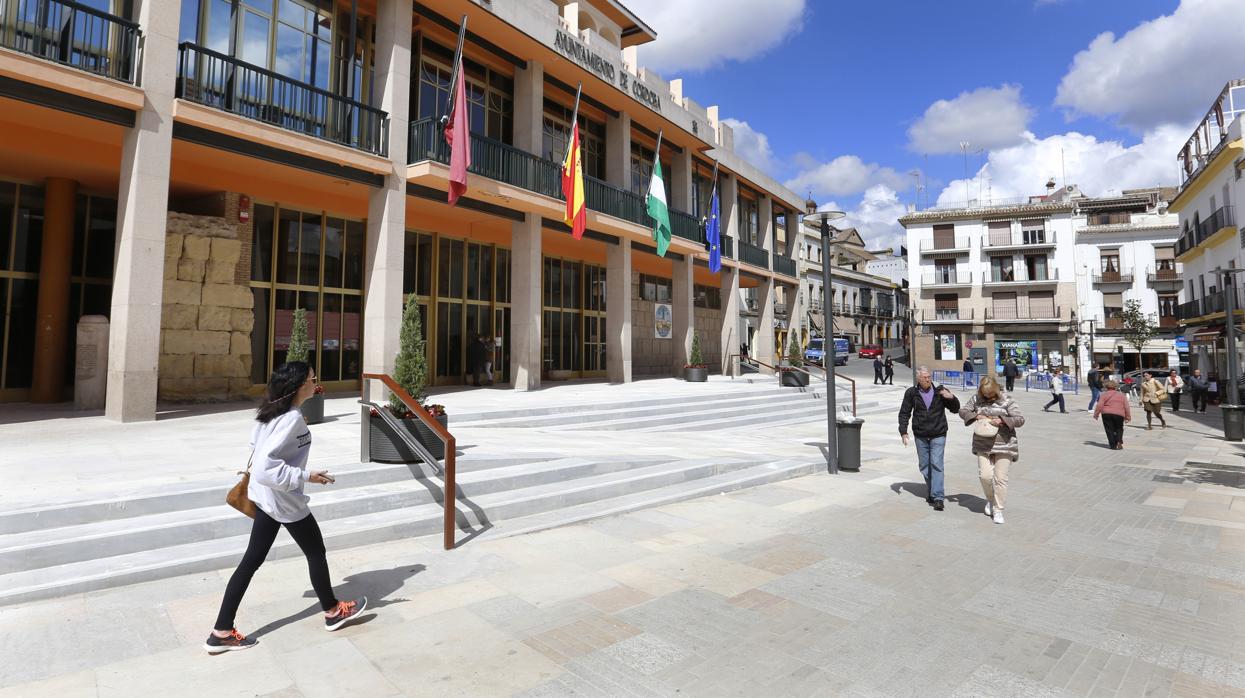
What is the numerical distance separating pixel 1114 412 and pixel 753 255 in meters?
16.4

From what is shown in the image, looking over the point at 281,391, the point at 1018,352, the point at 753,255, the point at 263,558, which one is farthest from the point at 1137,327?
the point at 263,558

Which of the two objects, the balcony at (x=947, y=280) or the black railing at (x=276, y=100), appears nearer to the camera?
the black railing at (x=276, y=100)

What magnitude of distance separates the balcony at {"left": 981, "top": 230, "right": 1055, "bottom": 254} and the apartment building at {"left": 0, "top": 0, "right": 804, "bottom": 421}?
140 feet

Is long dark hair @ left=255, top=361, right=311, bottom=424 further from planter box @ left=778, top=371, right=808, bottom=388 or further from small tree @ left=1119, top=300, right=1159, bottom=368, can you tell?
small tree @ left=1119, top=300, right=1159, bottom=368

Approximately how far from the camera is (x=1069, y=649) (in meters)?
3.64

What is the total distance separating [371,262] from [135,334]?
4.51m

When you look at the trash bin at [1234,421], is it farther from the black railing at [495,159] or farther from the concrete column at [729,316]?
the black railing at [495,159]

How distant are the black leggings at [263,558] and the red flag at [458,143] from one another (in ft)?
34.0

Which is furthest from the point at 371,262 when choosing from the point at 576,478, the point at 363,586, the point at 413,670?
the point at 413,670

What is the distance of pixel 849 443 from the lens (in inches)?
372

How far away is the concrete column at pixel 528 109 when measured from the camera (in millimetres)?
16453

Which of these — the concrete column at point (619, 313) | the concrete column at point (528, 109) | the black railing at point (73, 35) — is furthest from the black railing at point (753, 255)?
the black railing at point (73, 35)

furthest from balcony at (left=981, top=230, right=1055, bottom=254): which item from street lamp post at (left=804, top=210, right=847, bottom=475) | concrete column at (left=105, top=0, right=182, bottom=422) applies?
concrete column at (left=105, top=0, right=182, bottom=422)

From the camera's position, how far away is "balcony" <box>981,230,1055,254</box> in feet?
160
